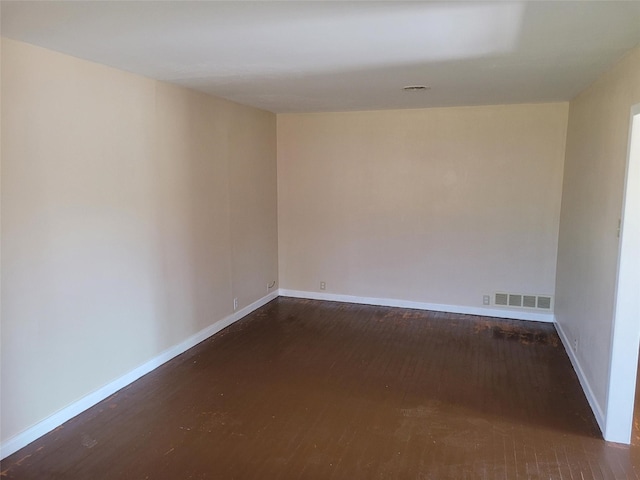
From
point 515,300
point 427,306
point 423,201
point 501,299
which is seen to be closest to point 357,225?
point 423,201

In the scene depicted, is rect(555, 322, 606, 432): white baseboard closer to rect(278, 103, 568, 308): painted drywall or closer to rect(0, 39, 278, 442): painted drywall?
rect(278, 103, 568, 308): painted drywall

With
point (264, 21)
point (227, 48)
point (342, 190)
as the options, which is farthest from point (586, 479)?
point (342, 190)

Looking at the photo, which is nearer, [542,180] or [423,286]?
[542,180]

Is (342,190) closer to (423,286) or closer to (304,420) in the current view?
(423,286)

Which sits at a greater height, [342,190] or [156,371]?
[342,190]

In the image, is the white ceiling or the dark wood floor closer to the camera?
the white ceiling

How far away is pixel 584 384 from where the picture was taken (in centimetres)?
349

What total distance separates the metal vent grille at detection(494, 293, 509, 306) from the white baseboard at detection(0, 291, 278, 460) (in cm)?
294

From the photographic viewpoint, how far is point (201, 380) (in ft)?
12.0

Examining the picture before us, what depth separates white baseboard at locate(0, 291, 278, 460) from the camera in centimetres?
273

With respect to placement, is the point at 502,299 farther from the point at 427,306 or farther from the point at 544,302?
the point at 427,306

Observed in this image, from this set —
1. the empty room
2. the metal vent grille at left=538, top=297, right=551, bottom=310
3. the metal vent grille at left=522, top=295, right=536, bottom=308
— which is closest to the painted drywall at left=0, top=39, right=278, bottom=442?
the empty room

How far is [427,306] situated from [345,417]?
267 cm

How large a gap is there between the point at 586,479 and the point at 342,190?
12.7ft
